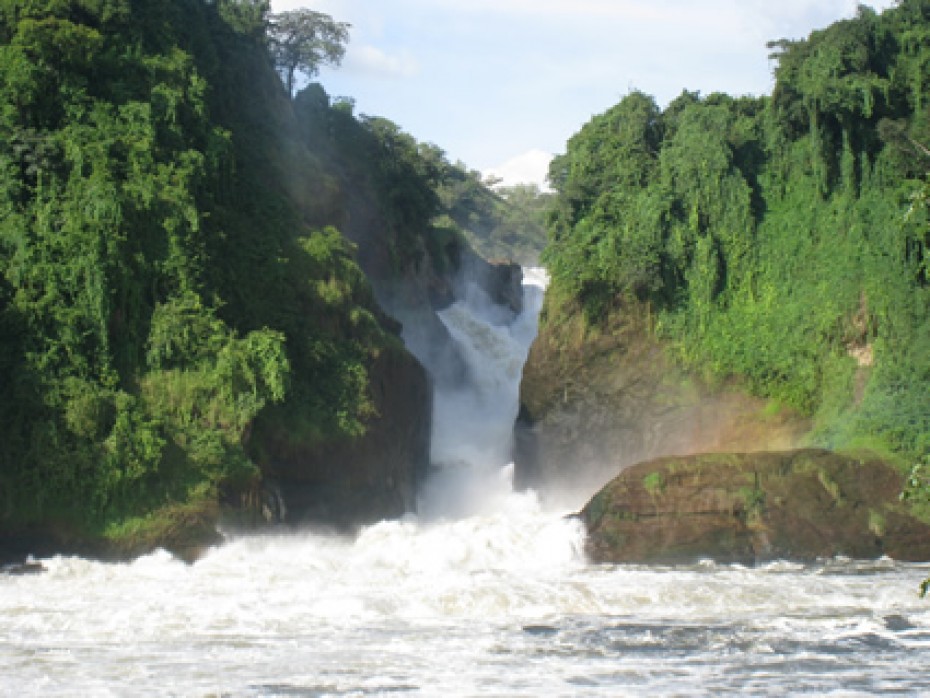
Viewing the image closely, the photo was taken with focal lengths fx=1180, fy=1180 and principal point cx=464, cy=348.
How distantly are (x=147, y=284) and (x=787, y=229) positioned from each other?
49.8 feet

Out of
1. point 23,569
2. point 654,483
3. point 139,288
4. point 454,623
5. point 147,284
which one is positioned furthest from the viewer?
point 147,284

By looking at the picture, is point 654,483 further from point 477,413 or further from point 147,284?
point 477,413

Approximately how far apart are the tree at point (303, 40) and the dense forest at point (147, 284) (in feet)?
38.8

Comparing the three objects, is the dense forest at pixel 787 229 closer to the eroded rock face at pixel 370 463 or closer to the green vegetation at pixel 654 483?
the eroded rock face at pixel 370 463

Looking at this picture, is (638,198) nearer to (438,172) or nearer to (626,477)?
(626,477)

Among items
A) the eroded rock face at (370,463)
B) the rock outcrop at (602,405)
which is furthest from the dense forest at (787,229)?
the eroded rock face at (370,463)

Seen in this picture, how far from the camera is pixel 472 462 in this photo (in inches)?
1308

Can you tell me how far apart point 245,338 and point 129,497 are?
175 inches

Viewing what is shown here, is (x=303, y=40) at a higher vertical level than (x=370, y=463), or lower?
higher

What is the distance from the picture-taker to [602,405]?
29.0 m

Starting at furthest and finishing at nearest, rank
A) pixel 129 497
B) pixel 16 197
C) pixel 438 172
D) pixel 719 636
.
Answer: pixel 438 172 → pixel 16 197 → pixel 129 497 → pixel 719 636

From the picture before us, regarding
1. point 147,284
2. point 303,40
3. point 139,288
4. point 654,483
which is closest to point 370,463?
point 147,284

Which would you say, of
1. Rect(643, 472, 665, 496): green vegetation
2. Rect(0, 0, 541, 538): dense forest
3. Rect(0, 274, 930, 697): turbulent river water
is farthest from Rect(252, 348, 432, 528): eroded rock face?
Rect(643, 472, 665, 496): green vegetation

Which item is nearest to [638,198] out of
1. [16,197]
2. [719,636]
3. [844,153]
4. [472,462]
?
[844,153]
